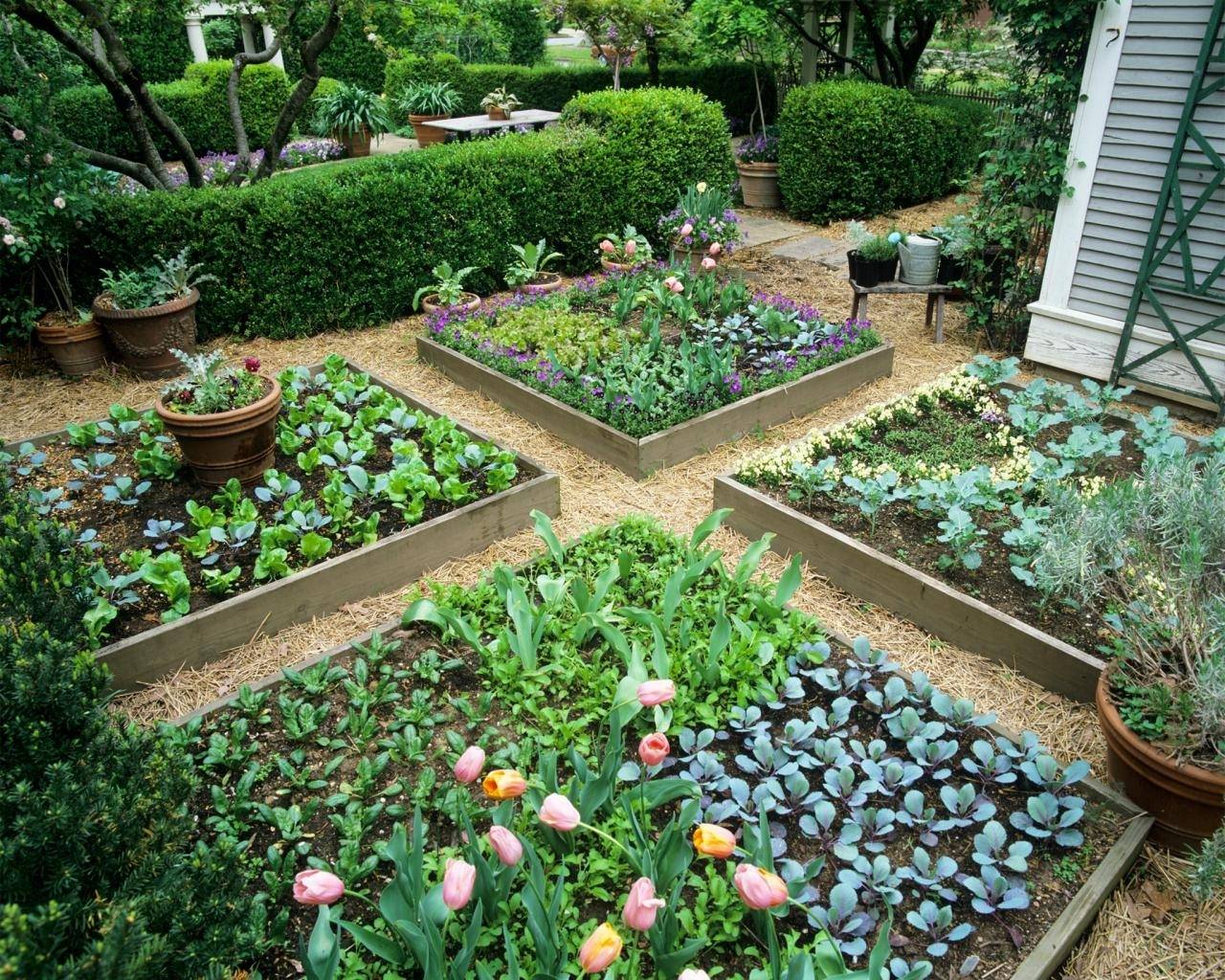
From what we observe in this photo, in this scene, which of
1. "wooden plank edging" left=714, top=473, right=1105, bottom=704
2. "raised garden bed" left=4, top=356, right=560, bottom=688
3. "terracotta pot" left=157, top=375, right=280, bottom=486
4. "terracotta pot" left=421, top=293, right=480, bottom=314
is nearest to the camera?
"wooden plank edging" left=714, top=473, right=1105, bottom=704

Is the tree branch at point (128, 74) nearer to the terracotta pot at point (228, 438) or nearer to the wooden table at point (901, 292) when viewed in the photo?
the terracotta pot at point (228, 438)

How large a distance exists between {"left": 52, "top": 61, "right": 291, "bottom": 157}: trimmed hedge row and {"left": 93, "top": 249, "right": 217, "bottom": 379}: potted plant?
868 centimetres

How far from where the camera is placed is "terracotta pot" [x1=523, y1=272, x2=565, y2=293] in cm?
667

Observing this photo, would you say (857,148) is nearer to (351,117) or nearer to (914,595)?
(914,595)

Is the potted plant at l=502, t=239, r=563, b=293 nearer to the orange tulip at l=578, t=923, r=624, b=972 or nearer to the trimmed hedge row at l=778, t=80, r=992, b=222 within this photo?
the trimmed hedge row at l=778, t=80, r=992, b=222

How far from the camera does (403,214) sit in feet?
21.6

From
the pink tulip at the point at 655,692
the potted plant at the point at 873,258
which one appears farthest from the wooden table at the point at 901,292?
the pink tulip at the point at 655,692

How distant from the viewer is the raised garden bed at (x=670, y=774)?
2184 millimetres

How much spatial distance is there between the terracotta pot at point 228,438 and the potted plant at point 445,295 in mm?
2205

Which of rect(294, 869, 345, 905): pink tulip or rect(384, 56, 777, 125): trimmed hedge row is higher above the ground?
rect(384, 56, 777, 125): trimmed hedge row

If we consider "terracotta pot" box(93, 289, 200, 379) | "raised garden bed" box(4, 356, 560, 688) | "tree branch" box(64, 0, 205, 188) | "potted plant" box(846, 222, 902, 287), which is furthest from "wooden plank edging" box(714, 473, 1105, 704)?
"tree branch" box(64, 0, 205, 188)

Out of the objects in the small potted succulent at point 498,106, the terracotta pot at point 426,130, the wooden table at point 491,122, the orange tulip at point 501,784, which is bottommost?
the orange tulip at point 501,784

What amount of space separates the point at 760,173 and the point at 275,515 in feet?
25.8

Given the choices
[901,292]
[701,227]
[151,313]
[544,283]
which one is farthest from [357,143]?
[901,292]
